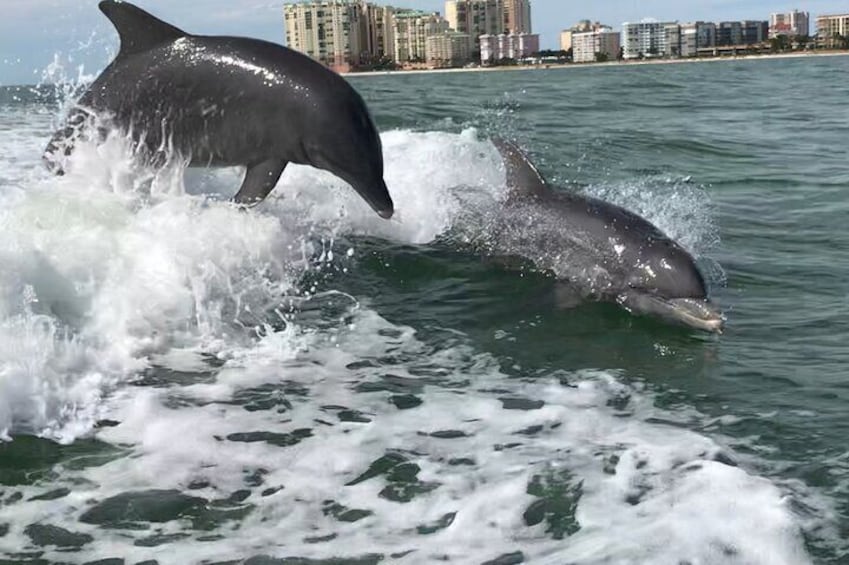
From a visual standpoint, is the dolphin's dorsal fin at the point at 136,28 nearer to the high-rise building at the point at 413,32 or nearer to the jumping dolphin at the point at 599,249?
the jumping dolphin at the point at 599,249

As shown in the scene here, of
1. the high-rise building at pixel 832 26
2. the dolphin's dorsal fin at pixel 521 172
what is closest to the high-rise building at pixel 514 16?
the high-rise building at pixel 832 26

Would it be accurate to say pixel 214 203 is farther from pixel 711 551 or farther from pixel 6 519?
pixel 711 551

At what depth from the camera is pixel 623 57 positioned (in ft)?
452

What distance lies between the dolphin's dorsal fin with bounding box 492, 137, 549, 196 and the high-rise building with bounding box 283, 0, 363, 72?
69582mm

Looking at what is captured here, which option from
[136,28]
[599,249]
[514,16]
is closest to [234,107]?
[136,28]

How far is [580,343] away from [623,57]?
453 ft

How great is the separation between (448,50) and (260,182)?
110320mm

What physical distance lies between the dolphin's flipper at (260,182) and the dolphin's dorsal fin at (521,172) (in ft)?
5.76

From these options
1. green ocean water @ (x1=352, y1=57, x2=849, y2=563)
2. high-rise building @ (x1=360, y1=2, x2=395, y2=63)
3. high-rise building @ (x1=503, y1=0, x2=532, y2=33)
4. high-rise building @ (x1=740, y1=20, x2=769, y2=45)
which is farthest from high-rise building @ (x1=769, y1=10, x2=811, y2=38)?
green ocean water @ (x1=352, y1=57, x2=849, y2=563)

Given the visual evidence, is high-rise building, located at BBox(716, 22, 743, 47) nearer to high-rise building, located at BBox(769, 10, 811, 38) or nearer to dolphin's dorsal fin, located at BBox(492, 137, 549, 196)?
high-rise building, located at BBox(769, 10, 811, 38)

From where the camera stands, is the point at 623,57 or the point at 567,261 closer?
the point at 567,261

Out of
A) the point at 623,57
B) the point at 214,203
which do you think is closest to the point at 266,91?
the point at 214,203

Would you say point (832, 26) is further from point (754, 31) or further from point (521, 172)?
point (521, 172)

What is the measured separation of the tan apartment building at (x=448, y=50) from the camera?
108 metres
